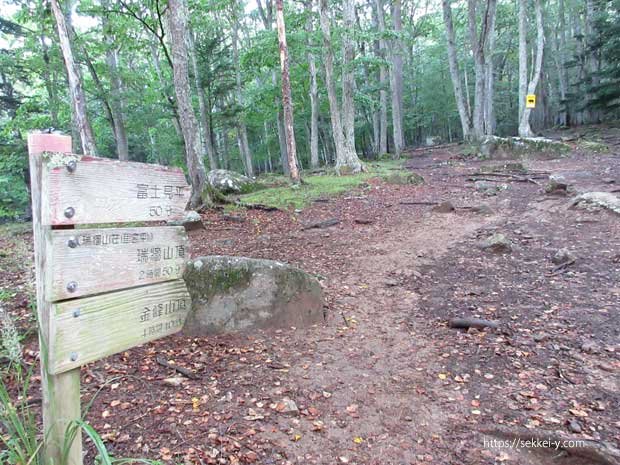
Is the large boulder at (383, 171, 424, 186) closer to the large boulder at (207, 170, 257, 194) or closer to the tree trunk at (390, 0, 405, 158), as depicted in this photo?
the large boulder at (207, 170, 257, 194)

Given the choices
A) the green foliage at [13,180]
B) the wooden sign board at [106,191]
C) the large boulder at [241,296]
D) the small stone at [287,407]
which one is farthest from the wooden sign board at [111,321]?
the green foliage at [13,180]

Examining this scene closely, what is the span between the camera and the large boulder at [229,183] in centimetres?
1225

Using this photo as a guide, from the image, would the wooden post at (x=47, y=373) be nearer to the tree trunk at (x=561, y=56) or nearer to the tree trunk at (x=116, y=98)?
the tree trunk at (x=116, y=98)

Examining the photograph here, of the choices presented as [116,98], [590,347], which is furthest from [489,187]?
[116,98]

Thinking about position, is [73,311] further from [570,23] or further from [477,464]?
[570,23]

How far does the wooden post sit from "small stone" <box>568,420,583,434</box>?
276 centimetres

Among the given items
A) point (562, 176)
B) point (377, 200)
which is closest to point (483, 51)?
point (562, 176)

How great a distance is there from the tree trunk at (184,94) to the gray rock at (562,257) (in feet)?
24.3

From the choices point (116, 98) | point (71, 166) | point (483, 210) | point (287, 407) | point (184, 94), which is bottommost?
point (287, 407)

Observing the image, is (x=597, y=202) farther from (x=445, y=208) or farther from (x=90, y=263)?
(x=90, y=263)

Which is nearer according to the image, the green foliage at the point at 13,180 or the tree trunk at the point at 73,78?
the tree trunk at the point at 73,78

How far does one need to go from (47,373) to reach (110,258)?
1.53 ft

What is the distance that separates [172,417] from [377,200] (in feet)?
28.5

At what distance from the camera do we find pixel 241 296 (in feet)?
12.7
